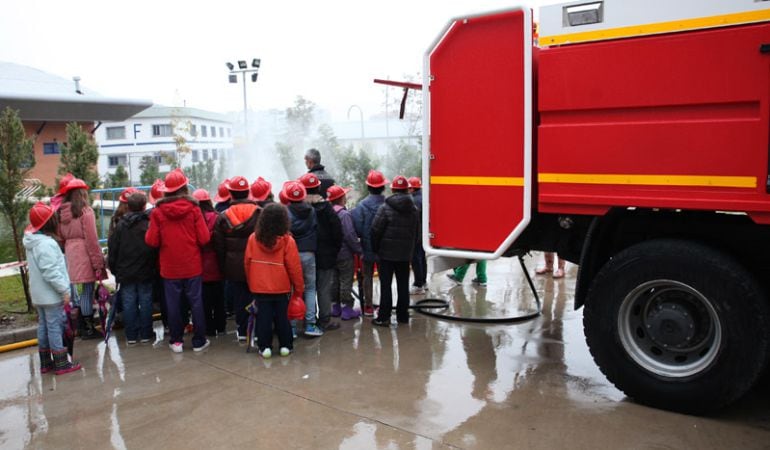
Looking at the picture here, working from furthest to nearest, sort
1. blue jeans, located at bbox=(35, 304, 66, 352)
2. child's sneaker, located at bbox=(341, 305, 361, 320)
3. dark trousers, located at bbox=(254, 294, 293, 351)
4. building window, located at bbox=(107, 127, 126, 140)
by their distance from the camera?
building window, located at bbox=(107, 127, 126, 140), child's sneaker, located at bbox=(341, 305, 361, 320), dark trousers, located at bbox=(254, 294, 293, 351), blue jeans, located at bbox=(35, 304, 66, 352)

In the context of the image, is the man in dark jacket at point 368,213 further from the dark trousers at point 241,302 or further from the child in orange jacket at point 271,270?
the dark trousers at point 241,302

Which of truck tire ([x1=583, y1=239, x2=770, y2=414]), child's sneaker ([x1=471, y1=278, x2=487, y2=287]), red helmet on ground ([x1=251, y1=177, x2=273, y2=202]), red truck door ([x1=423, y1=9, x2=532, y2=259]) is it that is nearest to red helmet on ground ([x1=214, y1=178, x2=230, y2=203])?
red helmet on ground ([x1=251, y1=177, x2=273, y2=202])

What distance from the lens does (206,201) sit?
6805 millimetres

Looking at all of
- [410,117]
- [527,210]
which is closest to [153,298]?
[527,210]

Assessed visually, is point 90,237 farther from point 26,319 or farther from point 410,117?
point 410,117

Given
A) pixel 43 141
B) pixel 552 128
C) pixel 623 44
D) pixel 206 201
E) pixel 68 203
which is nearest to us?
pixel 623 44

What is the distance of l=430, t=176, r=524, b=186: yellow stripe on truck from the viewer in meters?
4.85

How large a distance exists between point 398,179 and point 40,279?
3.44m

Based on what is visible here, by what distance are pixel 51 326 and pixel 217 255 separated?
5.24 ft

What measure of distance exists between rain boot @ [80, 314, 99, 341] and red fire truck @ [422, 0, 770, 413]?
3.98 meters

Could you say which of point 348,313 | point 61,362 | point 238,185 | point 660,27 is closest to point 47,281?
point 61,362

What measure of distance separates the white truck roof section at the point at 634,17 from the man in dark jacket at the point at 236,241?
10.6ft

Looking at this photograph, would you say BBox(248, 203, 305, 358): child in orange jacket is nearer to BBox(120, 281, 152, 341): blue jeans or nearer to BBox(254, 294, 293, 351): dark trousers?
BBox(254, 294, 293, 351): dark trousers

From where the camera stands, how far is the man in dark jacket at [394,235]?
6598mm
